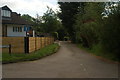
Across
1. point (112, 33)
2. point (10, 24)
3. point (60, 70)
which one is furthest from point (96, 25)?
point (10, 24)

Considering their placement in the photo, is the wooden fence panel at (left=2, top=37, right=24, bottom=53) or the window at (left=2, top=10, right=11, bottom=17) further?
the window at (left=2, top=10, right=11, bottom=17)

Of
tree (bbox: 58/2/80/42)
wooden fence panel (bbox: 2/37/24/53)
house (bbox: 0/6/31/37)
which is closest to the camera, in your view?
wooden fence panel (bbox: 2/37/24/53)

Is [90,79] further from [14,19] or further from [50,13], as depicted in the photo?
[50,13]

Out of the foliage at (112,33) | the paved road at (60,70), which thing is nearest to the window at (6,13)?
the foliage at (112,33)

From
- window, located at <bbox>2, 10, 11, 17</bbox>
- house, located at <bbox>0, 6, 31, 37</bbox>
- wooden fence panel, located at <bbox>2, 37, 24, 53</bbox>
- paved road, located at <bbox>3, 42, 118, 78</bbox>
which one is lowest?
paved road, located at <bbox>3, 42, 118, 78</bbox>

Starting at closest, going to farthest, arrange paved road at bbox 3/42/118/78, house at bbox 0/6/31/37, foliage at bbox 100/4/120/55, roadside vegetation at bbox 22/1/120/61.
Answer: paved road at bbox 3/42/118/78 → foliage at bbox 100/4/120/55 → roadside vegetation at bbox 22/1/120/61 → house at bbox 0/6/31/37

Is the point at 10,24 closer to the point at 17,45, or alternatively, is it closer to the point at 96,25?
the point at 17,45

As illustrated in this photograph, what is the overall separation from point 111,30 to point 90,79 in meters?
7.85

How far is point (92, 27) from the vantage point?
2962 centimetres

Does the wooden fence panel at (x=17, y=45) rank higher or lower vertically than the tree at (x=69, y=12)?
lower

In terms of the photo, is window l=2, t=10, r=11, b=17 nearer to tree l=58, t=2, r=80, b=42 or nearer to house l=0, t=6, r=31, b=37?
house l=0, t=6, r=31, b=37

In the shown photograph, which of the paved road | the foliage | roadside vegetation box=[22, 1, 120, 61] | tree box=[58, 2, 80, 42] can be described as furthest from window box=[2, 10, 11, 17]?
the paved road

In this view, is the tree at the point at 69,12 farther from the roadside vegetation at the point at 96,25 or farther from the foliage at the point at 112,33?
the foliage at the point at 112,33

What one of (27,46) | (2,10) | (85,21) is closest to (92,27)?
(85,21)
